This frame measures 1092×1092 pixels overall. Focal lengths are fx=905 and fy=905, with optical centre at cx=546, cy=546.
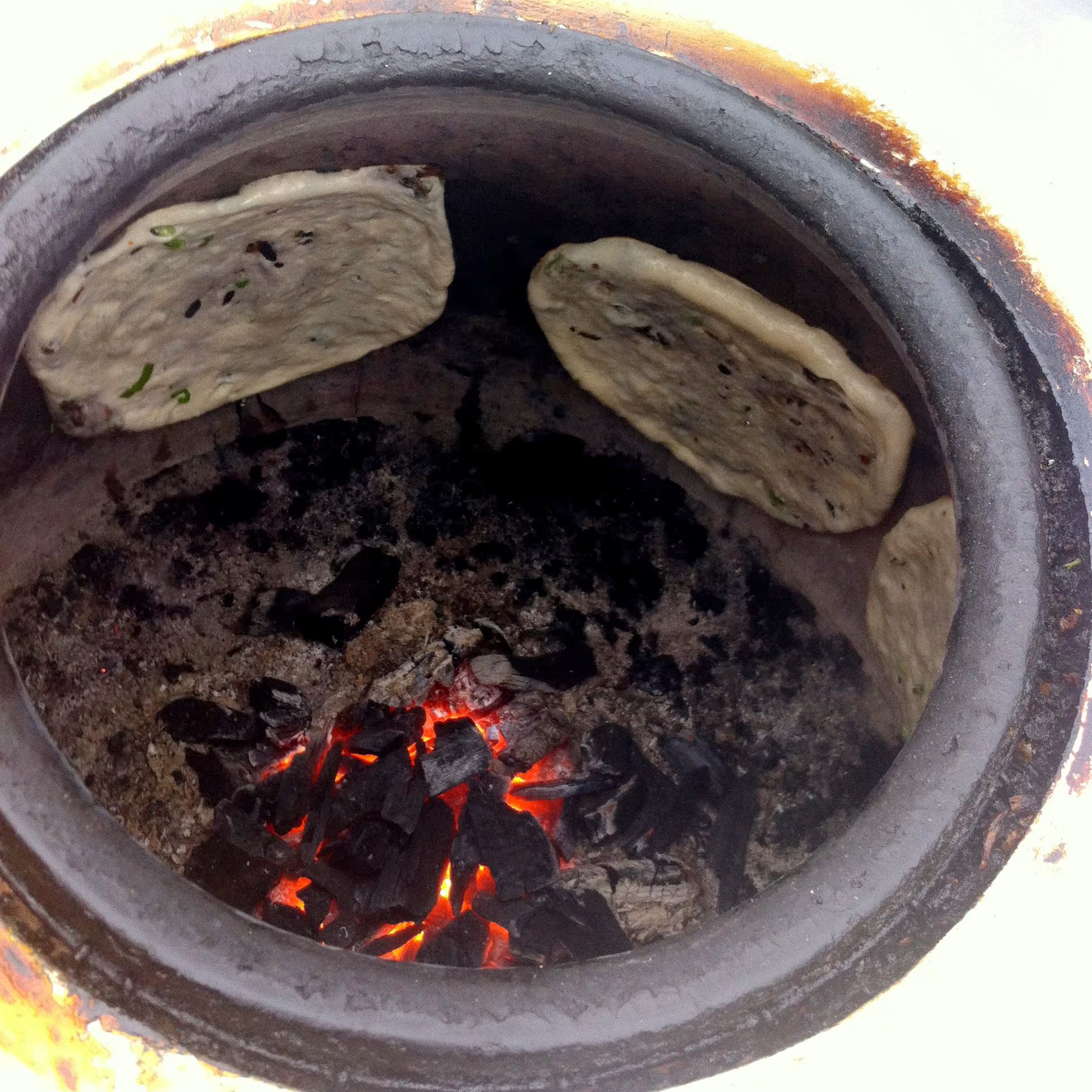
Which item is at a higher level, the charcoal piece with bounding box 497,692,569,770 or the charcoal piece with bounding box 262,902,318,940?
the charcoal piece with bounding box 497,692,569,770

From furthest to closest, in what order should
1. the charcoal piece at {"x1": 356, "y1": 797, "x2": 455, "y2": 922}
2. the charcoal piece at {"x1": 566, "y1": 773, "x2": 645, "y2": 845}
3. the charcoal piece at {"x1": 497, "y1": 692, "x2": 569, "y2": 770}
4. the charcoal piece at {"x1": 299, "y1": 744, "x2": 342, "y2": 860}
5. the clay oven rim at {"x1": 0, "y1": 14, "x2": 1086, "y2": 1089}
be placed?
the charcoal piece at {"x1": 497, "y1": 692, "x2": 569, "y2": 770}, the charcoal piece at {"x1": 566, "y1": 773, "x2": 645, "y2": 845}, the charcoal piece at {"x1": 299, "y1": 744, "x2": 342, "y2": 860}, the charcoal piece at {"x1": 356, "y1": 797, "x2": 455, "y2": 922}, the clay oven rim at {"x1": 0, "y1": 14, "x2": 1086, "y2": 1089}

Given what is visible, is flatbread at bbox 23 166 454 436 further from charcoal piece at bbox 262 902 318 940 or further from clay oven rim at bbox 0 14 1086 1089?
charcoal piece at bbox 262 902 318 940

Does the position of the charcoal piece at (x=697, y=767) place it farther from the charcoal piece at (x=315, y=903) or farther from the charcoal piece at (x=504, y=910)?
the charcoal piece at (x=315, y=903)

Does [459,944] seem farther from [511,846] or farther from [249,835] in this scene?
[249,835]

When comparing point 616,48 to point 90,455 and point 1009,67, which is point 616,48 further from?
point 90,455

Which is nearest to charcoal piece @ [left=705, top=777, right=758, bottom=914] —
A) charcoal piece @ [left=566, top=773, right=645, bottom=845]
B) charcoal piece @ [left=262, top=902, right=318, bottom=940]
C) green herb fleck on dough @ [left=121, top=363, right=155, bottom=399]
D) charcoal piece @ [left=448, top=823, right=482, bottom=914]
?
charcoal piece @ [left=566, top=773, right=645, bottom=845]

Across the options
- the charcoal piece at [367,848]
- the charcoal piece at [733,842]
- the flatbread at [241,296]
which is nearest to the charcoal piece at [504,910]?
the charcoal piece at [367,848]
